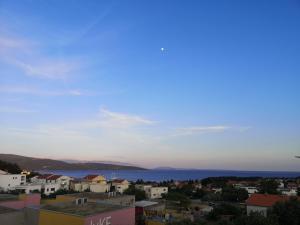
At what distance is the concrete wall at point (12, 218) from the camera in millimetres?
20941

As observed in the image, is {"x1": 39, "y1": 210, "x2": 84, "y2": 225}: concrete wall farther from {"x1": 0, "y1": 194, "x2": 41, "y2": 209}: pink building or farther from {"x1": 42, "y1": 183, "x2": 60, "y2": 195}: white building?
{"x1": 42, "y1": 183, "x2": 60, "y2": 195}: white building

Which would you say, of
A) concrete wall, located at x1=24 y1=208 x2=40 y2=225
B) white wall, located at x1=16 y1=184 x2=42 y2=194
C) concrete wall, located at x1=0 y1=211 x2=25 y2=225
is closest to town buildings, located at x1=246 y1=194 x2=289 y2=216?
concrete wall, located at x1=24 y1=208 x2=40 y2=225

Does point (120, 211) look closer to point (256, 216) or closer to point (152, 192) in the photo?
point (256, 216)

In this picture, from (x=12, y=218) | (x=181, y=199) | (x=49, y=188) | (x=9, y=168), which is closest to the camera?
(x=12, y=218)

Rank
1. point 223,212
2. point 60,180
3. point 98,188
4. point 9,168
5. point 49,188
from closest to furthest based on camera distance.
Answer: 1. point 223,212
2. point 49,188
3. point 98,188
4. point 60,180
5. point 9,168

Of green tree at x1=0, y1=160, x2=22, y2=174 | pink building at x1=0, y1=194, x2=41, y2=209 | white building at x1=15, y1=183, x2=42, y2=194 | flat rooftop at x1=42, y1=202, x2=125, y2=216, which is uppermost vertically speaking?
green tree at x1=0, y1=160, x2=22, y2=174

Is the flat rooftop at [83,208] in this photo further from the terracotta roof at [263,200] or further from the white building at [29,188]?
the white building at [29,188]

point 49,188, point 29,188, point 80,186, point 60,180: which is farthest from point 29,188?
point 60,180

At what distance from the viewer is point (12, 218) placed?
70.9 ft

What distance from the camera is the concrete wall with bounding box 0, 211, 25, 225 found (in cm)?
2094

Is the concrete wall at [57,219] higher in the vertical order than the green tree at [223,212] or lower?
higher

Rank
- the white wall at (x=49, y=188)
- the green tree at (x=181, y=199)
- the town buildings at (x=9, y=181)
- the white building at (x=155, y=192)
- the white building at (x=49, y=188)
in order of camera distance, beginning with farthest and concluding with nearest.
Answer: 1. the white building at (x=155, y=192)
2. the white wall at (x=49, y=188)
3. the white building at (x=49, y=188)
4. the town buildings at (x=9, y=181)
5. the green tree at (x=181, y=199)

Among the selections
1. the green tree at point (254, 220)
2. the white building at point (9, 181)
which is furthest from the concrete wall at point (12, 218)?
the white building at point (9, 181)

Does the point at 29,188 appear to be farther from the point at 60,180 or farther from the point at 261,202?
the point at 261,202
